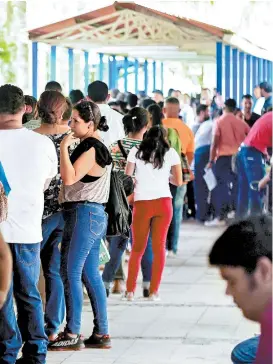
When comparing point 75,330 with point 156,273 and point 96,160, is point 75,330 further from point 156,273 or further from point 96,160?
point 156,273

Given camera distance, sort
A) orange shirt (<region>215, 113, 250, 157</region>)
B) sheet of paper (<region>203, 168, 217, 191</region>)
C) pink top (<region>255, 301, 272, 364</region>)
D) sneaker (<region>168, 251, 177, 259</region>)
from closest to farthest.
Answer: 1. pink top (<region>255, 301, 272, 364</region>)
2. sneaker (<region>168, 251, 177, 259</region>)
3. orange shirt (<region>215, 113, 250, 157</region>)
4. sheet of paper (<region>203, 168, 217, 191</region>)

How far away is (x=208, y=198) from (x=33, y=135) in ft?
36.9

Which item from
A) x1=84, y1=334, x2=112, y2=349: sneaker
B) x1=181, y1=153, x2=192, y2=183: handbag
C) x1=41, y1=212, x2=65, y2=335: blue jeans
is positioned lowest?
x1=84, y1=334, x2=112, y2=349: sneaker

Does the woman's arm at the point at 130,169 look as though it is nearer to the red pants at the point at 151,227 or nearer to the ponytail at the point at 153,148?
the ponytail at the point at 153,148

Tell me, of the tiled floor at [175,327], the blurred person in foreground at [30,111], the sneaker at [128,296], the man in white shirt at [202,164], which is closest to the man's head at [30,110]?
the blurred person in foreground at [30,111]

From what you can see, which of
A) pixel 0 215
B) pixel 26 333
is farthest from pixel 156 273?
pixel 0 215

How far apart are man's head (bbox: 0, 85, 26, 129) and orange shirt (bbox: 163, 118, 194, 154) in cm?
703

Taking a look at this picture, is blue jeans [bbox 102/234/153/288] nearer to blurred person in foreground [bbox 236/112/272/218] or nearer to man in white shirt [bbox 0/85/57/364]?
man in white shirt [bbox 0/85/57/364]

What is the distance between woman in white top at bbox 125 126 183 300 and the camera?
35.4ft

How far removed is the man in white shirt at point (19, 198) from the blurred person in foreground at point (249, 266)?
406 centimetres

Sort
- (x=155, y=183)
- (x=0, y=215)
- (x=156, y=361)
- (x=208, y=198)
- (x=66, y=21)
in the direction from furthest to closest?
1. (x=66, y=21)
2. (x=208, y=198)
3. (x=155, y=183)
4. (x=156, y=361)
5. (x=0, y=215)

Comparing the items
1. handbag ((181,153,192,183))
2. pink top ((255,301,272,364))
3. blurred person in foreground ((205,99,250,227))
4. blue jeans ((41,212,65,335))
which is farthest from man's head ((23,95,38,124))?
blurred person in foreground ((205,99,250,227))

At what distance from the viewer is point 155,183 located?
35.5 ft

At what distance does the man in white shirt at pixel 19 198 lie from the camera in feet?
24.6
